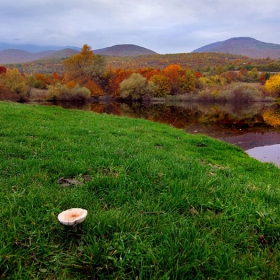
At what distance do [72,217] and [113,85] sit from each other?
71503mm

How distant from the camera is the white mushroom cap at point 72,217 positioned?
7.33ft

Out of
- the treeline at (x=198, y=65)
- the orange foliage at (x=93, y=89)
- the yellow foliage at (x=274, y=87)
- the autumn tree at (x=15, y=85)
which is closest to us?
the autumn tree at (x=15, y=85)

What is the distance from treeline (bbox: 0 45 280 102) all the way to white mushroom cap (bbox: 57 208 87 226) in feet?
168

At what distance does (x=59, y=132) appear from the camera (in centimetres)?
809

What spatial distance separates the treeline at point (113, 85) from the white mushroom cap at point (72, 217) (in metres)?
51.2

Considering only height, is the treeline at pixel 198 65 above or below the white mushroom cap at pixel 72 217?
above

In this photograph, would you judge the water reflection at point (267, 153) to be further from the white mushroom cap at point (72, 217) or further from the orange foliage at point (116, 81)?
the orange foliage at point (116, 81)

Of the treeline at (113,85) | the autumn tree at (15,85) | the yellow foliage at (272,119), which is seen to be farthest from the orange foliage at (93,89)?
the yellow foliage at (272,119)

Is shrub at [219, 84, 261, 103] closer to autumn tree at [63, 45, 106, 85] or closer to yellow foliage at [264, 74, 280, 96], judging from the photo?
yellow foliage at [264, 74, 280, 96]

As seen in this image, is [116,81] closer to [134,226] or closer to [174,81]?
[174,81]

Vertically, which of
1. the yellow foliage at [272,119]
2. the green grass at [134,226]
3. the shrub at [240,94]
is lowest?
the yellow foliage at [272,119]

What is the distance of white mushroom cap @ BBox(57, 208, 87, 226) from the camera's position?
7.33 ft

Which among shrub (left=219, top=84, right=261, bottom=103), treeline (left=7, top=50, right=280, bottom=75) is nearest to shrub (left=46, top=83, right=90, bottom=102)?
shrub (left=219, top=84, right=261, bottom=103)

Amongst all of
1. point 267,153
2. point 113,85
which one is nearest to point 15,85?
point 113,85
